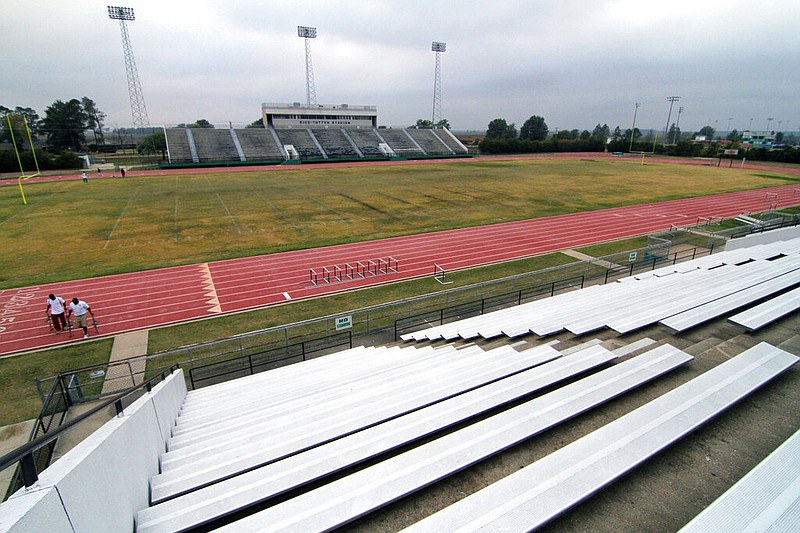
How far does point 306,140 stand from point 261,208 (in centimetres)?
5020

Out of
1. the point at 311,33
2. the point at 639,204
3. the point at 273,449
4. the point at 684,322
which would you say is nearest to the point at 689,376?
the point at 684,322

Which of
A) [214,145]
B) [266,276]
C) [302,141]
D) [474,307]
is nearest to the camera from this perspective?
[474,307]

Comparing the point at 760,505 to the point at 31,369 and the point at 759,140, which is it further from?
the point at 759,140

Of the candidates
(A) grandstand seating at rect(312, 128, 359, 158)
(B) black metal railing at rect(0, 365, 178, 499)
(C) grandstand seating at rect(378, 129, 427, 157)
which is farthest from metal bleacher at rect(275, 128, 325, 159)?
(B) black metal railing at rect(0, 365, 178, 499)

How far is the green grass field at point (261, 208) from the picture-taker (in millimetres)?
20516

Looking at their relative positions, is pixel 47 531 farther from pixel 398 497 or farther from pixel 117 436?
pixel 398 497

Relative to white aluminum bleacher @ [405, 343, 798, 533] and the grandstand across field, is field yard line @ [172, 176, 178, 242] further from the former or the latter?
the grandstand across field

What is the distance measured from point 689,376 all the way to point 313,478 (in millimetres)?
4762

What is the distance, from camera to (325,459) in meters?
3.59

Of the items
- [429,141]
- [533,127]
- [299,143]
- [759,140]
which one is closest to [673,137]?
[759,140]

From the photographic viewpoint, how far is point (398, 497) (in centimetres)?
305

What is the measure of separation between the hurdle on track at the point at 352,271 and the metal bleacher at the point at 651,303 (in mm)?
6727

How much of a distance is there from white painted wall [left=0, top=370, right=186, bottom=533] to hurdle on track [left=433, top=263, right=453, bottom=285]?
12.9m

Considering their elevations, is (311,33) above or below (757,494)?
above
